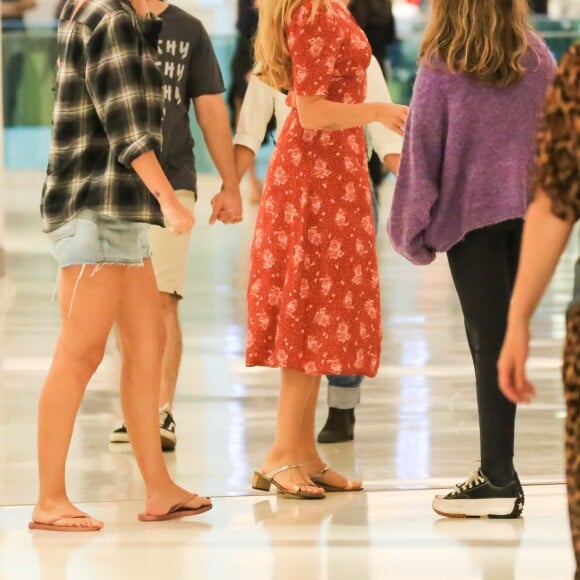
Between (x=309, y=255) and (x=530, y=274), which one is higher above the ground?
(x=530, y=274)

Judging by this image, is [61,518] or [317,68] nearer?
[61,518]

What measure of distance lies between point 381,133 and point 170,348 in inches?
39.3

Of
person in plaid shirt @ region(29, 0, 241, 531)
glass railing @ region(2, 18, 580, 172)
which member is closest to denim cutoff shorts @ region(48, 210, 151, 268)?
person in plaid shirt @ region(29, 0, 241, 531)

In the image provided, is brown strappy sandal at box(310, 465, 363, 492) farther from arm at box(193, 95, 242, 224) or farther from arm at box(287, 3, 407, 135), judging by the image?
arm at box(287, 3, 407, 135)

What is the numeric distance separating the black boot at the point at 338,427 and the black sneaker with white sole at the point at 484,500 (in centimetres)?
108

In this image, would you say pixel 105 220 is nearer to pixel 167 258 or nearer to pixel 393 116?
pixel 393 116

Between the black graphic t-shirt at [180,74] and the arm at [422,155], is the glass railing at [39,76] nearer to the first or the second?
the black graphic t-shirt at [180,74]

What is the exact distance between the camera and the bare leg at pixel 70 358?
12.8ft

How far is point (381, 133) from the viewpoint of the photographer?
4.86 meters

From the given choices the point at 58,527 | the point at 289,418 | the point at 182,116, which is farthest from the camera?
the point at 182,116

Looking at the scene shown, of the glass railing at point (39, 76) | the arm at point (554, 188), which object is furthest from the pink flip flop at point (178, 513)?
the glass railing at point (39, 76)

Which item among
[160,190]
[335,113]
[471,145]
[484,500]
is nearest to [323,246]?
[335,113]

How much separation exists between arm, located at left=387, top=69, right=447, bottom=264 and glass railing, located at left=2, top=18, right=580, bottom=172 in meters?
12.4

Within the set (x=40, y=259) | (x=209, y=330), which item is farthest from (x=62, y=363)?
(x=40, y=259)
